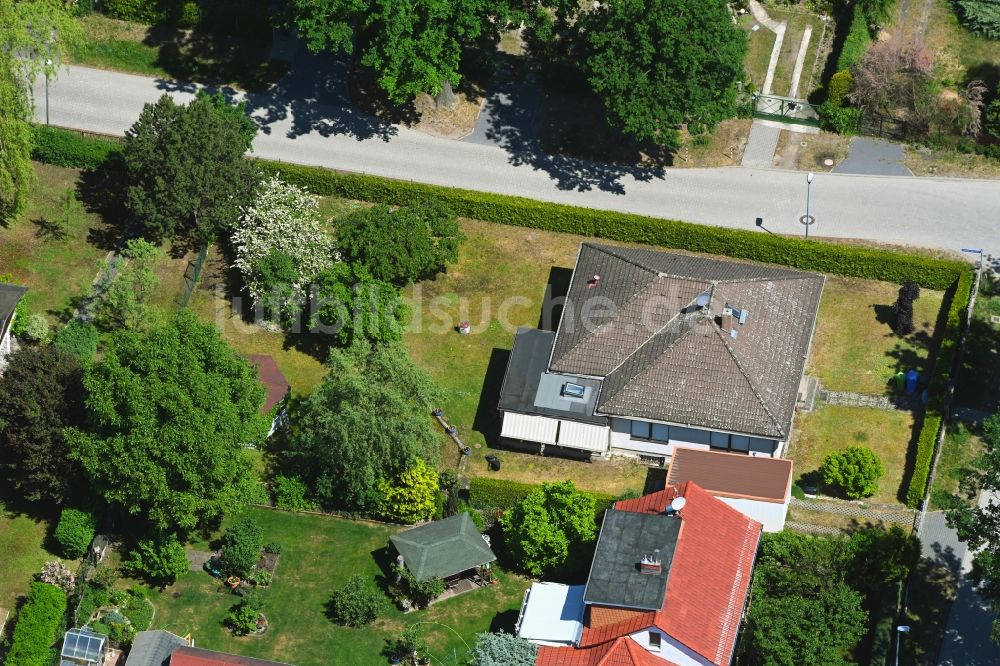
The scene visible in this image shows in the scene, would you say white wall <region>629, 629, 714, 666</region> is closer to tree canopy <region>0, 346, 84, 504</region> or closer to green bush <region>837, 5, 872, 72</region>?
tree canopy <region>0, 346, 84, 504</region>

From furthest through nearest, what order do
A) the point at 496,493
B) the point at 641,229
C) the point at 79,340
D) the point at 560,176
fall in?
the point at 560,176
the point at 641,229
the point at 79,340
the point at 496,493

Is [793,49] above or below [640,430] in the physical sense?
above

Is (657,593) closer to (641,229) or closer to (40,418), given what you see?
(641,229)

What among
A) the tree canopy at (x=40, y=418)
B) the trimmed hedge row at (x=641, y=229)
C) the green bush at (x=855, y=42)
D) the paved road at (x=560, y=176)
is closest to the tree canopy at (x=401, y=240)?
the trimmed hedge row at (x=641, y=229)

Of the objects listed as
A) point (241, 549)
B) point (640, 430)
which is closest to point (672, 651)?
point (640, 430)

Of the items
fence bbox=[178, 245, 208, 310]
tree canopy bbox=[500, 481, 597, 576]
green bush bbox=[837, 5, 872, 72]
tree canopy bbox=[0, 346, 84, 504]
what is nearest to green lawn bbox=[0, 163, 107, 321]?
fence bbox=[178, 245, 208, 310]

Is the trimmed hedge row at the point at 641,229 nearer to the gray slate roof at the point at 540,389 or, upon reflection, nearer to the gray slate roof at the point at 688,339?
the gray slate roof at the point at 688,339
